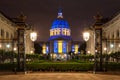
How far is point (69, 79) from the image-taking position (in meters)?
26.5

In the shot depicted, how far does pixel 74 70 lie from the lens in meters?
40.2

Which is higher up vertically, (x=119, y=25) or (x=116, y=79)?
(x=119, y=25)

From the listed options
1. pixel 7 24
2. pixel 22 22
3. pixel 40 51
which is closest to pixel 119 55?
pixel 22 22

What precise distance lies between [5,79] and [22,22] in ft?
35.1

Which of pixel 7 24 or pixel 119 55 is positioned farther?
pixel 7 24

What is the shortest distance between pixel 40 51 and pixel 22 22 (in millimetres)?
145786

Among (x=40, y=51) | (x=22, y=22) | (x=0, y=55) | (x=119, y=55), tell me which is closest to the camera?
(x=22, y=22)

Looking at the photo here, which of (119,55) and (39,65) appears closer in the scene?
(39,65)

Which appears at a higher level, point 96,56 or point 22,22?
point 22,22

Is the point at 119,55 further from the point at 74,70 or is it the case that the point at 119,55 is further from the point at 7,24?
the point at 7,24

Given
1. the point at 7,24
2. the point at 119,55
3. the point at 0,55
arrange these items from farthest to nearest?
the point at 7,24
the point at 119,55
the point at 0,55

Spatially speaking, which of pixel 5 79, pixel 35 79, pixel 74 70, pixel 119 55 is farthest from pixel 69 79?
pixel 119 55

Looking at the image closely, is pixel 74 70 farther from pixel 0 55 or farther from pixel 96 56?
pixel 0 55

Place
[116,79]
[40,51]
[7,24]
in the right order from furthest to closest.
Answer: [40,51] < [7,24] < [116,79]
